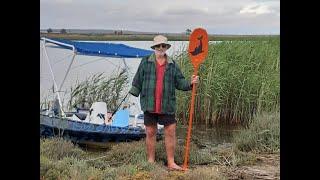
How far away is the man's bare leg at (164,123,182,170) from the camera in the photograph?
14.1 ft

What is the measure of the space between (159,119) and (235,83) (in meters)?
0.56

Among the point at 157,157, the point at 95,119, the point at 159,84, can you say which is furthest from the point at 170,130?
the point at 95,119

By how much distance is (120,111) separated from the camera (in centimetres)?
439

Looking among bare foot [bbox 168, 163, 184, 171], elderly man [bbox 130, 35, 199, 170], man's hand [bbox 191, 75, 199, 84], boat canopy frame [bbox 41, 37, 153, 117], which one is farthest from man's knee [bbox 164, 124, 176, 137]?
boat canopy frame [bbox 41, 37, 153, 117]

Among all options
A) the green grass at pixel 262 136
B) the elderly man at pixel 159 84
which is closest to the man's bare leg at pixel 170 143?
the elderly man at pixel 159 84

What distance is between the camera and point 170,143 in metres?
4.34

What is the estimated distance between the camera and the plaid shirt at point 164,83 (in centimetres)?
426

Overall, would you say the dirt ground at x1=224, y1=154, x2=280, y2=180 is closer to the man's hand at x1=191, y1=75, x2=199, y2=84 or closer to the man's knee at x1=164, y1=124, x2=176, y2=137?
the man's knee at x1=164, y1=124, x2=176, y2=137

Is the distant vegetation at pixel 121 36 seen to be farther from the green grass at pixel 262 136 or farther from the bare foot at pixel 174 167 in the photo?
the bare foot at pixel 174 167

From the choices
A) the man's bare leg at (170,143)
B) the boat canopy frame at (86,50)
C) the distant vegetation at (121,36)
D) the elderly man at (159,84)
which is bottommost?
the man's bare leg at (170,143)

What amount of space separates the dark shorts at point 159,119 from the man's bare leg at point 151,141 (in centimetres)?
3

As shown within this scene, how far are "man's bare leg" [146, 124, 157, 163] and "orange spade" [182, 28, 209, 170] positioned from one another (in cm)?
19

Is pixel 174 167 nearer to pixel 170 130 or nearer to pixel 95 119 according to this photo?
pixel 170 130
